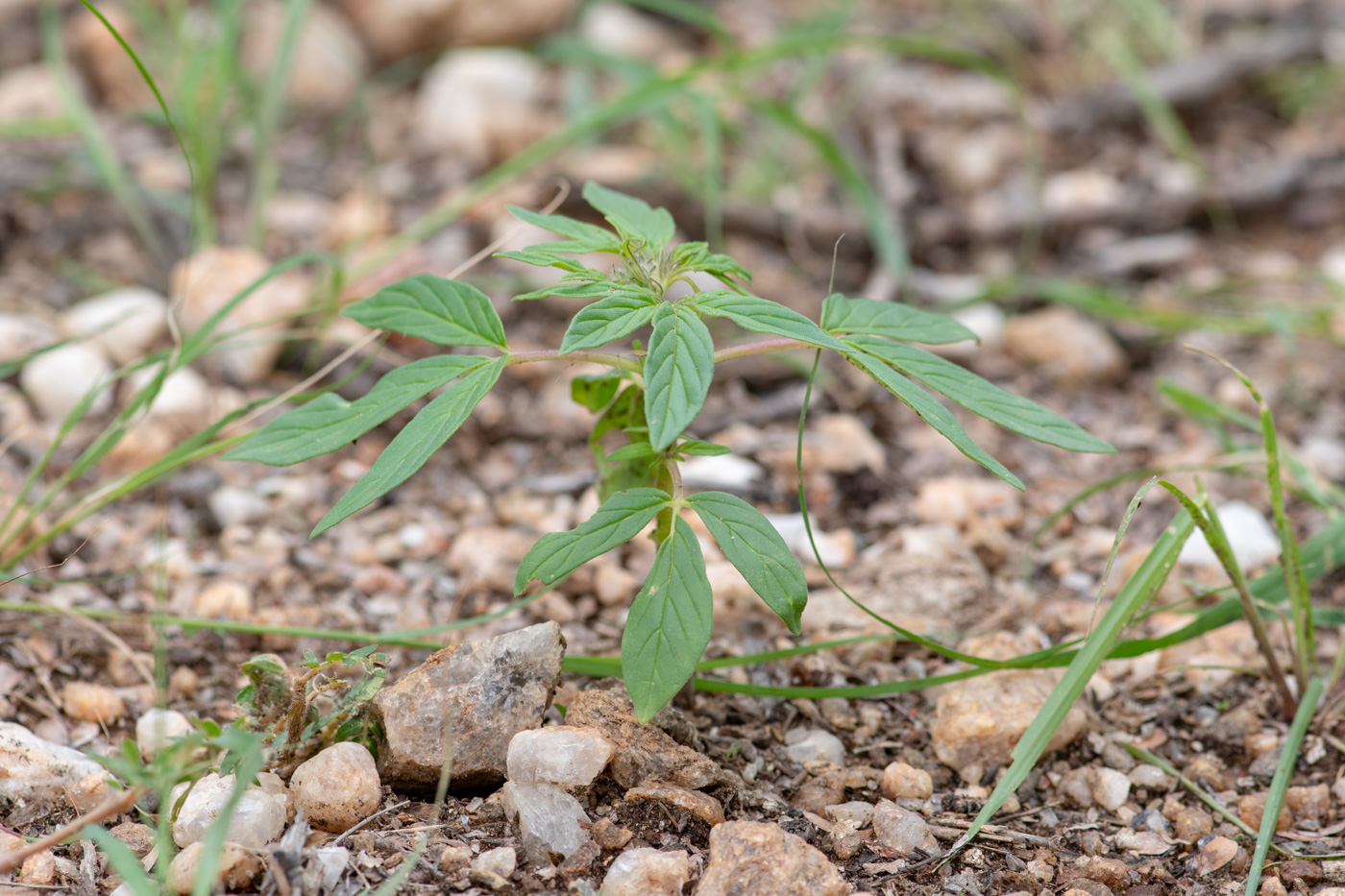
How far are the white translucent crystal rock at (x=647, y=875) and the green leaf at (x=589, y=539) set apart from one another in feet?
1.02

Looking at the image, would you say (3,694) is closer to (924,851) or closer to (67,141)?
(924,851)

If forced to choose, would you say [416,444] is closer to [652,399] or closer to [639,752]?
[652,399]

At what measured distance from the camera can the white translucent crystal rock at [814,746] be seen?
1.43m

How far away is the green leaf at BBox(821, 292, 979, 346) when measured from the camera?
1271 mm

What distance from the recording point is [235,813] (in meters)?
1.14

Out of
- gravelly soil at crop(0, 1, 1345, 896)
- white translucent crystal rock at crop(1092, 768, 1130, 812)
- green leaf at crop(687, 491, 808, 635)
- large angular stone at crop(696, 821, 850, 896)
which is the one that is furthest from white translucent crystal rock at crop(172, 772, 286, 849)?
white translucent crystal rock at crop(1092, 768, 1130, 812)

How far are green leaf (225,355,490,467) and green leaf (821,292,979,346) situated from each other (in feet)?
1.37

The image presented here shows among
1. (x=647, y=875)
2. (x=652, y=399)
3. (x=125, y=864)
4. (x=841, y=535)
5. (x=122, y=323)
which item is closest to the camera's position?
(x=125, y=864)

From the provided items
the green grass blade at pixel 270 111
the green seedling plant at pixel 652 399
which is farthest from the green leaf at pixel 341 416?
the green grass blade at pixel 270 111

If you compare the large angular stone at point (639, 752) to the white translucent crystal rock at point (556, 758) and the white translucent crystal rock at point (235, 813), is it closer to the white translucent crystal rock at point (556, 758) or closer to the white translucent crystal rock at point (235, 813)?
the white translucent crystal rock at point (556, 758)

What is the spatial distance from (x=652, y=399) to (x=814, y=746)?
2.18ft

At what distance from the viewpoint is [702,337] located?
1.08m

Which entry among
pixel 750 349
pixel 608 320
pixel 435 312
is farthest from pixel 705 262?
pixel 435 312

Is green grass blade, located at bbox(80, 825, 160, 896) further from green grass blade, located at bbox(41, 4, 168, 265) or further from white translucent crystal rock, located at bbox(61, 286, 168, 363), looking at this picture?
green grass blade, located at bbox(41, 4, 168, 265)
